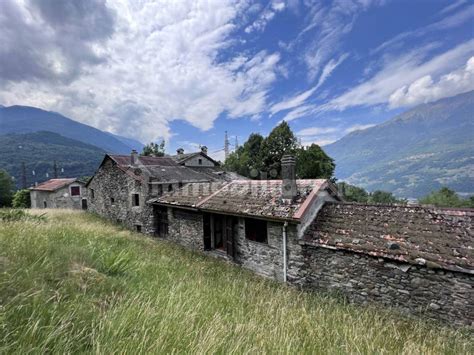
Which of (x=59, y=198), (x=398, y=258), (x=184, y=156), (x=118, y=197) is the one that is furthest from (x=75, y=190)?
(x=398, y=258)

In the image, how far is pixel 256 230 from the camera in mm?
9703

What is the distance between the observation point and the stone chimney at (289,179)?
9.29 metres

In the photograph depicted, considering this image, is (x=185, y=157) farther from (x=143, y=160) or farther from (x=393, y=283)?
(x=393, y=283)

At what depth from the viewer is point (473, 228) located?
20.5 ft

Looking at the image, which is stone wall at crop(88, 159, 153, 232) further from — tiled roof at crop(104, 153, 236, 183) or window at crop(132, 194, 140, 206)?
tiled roof at crop(104, 153, 236, 183)

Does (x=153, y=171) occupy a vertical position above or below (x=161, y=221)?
above

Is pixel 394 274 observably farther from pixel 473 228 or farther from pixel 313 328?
pixel 313 328

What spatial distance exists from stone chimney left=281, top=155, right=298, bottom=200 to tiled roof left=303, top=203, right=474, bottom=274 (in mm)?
1355

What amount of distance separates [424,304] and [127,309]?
715 centimetres

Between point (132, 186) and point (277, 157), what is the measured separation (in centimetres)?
2189

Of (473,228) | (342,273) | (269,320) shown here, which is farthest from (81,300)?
(473,228)

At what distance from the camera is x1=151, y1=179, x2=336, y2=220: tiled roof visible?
29.0ft

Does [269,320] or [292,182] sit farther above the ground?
[292,182]

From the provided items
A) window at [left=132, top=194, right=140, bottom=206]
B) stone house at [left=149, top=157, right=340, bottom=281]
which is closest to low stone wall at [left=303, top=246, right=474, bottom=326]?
stone house at [left=149, top=157, right=340, bottom=281]
